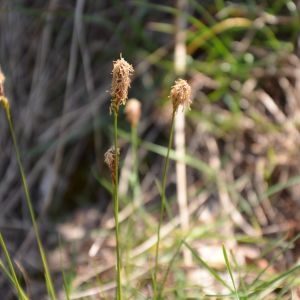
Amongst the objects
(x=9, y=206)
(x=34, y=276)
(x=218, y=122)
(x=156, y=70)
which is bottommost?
(x=34, y=276)

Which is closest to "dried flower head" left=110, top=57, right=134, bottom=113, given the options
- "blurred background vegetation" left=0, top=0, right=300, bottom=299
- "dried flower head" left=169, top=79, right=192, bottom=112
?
"dried flower head" left=169, top=79, right=192, bottom=112

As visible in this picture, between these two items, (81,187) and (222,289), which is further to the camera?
(81,187)

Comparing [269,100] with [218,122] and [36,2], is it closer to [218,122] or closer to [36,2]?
[218,122]

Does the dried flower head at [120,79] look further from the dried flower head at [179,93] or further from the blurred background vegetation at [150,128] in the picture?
the blurred background vegetation at [150,128]

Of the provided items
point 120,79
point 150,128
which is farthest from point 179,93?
point 150,128

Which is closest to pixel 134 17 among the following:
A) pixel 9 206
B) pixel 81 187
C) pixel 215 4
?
pixel 215 4

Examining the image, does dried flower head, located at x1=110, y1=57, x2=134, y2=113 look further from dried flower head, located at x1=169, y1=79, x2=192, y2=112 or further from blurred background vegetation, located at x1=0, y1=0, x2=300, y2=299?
blurred background vegetation, located at x1=0, y1=0, x2=300, y2=299

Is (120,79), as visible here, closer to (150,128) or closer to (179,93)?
(179,93)

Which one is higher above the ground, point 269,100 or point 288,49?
point 288,49
